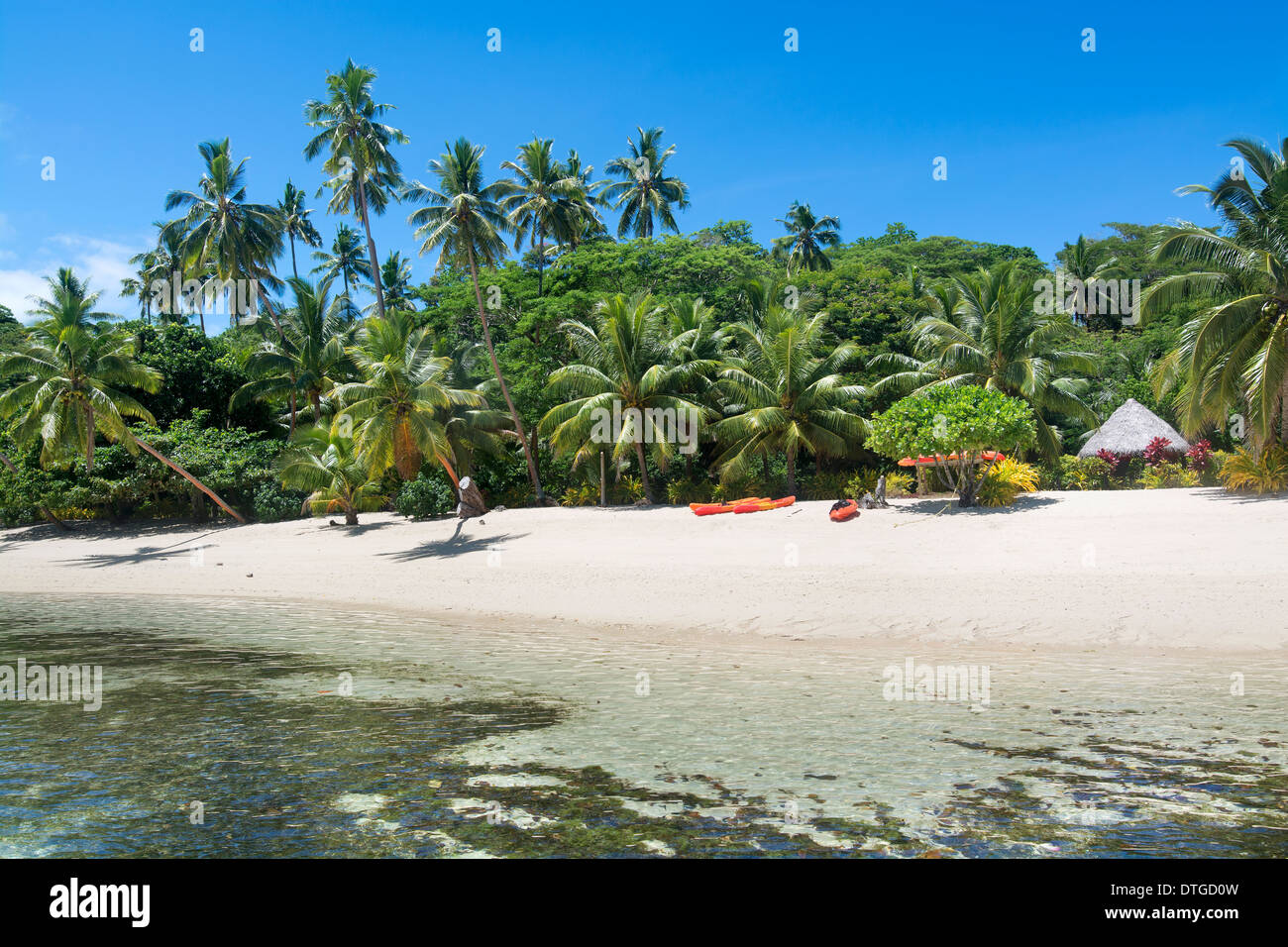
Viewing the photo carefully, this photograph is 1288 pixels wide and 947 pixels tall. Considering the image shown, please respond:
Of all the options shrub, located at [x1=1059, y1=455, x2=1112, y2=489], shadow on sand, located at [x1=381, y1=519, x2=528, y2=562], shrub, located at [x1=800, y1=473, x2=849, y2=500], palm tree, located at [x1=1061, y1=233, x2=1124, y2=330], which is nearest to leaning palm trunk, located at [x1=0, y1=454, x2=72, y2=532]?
shadow on sand, located at [x1=381, y1=519, x2=528, y2=562]

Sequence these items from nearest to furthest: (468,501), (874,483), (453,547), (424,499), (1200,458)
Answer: (453,547)
(1200,458)
(874,483)
(468,501)
(424,499)

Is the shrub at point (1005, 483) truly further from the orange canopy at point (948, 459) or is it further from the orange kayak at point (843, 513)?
the orange kayak at point (843, 513)

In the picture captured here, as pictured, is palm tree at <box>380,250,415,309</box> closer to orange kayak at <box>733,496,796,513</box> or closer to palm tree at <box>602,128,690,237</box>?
palm tree at <box>602,128,690,237</box>

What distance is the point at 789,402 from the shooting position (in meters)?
24.7

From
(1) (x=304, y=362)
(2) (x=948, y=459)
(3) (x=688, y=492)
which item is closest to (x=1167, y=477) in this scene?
(2) (x=948, y=459)

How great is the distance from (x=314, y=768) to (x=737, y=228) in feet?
147

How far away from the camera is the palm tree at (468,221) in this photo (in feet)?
92.7

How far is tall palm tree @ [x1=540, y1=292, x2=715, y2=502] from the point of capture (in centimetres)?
2488

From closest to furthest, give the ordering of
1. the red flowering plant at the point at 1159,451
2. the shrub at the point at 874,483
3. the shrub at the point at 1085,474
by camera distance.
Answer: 1. the shrub at the point at 874,483
2. the shrub at the point at 1085,474
3. the red flowering plant at the point at 1159,451

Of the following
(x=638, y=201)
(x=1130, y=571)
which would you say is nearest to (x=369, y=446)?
(x=1130, y=571)

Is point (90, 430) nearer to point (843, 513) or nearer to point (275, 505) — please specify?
point (275, 505)

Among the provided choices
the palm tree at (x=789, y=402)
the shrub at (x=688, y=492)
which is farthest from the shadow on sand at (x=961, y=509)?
the shrub at (x=688, y=492)

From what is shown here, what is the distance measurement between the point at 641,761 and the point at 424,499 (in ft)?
68.7

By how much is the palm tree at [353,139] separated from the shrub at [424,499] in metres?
15.1
